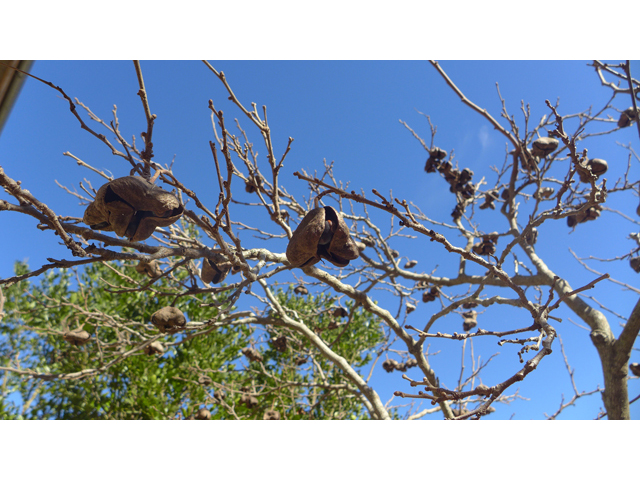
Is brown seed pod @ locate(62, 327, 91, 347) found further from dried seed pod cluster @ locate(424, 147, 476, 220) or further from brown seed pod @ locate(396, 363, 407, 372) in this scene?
brown seed pod @ locate(396, 363, 407, 372)

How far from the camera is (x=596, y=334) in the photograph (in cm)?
305

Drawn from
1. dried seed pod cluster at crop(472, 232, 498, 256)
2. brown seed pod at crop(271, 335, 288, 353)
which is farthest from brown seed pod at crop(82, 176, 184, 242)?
brown seed pod at crop(271, 335, 288, 353)

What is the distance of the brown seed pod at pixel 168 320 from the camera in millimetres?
2223

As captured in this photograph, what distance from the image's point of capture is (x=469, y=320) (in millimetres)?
4641

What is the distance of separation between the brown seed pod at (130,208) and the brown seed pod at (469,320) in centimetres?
407

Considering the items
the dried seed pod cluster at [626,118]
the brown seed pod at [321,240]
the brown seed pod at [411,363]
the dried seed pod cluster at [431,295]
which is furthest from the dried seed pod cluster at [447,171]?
the brown seed pod at [321,240]

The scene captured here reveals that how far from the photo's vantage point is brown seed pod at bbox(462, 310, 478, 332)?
4.66 m

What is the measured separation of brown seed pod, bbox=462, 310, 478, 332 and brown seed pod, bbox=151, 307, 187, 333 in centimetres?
351

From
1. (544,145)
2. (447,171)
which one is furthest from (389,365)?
(544,145)

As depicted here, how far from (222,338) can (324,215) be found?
7.06 meters

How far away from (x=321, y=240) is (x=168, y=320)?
1179mm

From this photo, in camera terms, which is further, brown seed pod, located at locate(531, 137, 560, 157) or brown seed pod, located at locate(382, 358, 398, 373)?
brown seed pod, located at locate(382, 358, 398, 373)

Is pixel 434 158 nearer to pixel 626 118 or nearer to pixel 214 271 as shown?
pixel 626 118

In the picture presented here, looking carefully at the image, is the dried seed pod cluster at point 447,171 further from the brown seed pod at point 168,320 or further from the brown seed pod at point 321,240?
the brown seed pod at point 168,320
